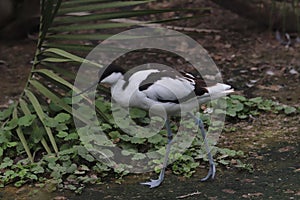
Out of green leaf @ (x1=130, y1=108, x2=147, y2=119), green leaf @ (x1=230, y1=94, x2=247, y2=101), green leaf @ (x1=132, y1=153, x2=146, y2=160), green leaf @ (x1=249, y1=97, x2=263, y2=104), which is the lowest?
green leaf @ (x1=132, y1=153, x2=146, y2=160)

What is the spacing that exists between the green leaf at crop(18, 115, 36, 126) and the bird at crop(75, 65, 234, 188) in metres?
0.72

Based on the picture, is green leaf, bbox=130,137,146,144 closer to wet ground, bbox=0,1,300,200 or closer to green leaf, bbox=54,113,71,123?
wet ground, bbox=0,1,300,200

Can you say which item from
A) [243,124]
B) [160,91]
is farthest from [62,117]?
[243,124]

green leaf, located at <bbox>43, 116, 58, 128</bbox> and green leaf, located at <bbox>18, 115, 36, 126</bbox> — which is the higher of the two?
green leaf, located at <bbox>18, 115, 36, 126</bbox>

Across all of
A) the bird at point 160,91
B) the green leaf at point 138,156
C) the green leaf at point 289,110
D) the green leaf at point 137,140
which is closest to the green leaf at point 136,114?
the green leaf at point 137,140

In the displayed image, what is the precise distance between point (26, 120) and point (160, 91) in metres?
1.16

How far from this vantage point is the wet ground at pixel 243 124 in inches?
165

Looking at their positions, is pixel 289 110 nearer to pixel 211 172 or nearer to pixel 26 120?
pixel 211 172

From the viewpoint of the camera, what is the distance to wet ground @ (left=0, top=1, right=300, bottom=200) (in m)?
4.19

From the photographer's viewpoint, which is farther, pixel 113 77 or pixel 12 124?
pixel 12 124

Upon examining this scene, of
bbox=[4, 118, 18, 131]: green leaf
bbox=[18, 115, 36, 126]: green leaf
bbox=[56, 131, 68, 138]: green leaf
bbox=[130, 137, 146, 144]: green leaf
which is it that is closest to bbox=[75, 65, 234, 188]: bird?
bbox=[130, 137, 146, 144]: green leaf

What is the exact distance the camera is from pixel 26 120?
476cm

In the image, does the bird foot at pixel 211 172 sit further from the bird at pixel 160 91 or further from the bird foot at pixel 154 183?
the bird foot at pixel 154 183

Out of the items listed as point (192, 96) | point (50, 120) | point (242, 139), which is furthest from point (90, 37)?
point (242, 139)
